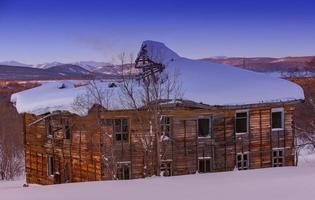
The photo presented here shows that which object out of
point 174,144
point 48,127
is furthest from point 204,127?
point 48,127

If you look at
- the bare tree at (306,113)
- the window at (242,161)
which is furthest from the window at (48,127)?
the bare tree at (306,113)

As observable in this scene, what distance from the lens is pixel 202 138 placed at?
2056 cm

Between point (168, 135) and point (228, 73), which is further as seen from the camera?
point (228, 73)

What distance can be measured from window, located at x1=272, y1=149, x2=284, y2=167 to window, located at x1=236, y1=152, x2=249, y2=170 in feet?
5.08

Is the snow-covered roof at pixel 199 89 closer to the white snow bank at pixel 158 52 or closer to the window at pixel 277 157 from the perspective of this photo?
the white snow bank at pixel 158 52

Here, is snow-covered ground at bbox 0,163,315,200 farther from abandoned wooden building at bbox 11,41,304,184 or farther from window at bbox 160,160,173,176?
window at bbox 160,160,173,176

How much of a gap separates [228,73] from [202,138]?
4.60 m

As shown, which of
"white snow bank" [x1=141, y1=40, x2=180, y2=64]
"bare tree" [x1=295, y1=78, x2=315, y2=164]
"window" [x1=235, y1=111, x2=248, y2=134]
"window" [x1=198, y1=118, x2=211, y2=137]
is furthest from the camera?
"bare tree" [x1=295, y1=78, x2=315, y2=164]

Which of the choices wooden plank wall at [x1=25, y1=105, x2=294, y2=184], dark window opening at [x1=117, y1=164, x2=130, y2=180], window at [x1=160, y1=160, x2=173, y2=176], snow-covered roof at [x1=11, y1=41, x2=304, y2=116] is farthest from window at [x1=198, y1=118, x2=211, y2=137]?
dark window opening at [x1=117, y1=164, x2=130, y2=180]

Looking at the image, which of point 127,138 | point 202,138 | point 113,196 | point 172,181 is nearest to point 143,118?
point 127,138

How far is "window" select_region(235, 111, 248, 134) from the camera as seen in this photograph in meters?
21.2

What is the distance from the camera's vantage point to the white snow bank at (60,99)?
1953 cm

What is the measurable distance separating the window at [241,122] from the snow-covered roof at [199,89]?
865mm

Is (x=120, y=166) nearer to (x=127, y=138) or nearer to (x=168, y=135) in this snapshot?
(x=127, y=138)
